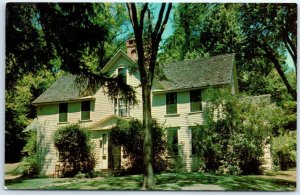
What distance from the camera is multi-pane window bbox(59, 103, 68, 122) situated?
6453 millimetres

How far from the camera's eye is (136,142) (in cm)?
655

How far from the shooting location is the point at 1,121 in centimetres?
549

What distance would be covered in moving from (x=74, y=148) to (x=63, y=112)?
60cm

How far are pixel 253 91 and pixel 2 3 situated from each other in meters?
3.61

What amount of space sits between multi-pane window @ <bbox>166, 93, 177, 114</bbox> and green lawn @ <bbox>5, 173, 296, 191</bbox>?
1093 mm

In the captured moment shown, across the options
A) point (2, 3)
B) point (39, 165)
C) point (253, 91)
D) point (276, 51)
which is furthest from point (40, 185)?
point (276, 51)

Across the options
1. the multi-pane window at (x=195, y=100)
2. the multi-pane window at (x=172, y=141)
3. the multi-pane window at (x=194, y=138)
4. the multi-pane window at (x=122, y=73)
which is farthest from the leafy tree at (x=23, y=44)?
the multi-pane window at (x=194, y=138)

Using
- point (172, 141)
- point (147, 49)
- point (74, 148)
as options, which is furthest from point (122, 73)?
point (74, 148)

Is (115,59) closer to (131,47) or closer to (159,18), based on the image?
(131,47)

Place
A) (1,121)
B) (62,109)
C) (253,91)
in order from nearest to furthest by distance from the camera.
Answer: (1,121) → (253,91) → (62,109)

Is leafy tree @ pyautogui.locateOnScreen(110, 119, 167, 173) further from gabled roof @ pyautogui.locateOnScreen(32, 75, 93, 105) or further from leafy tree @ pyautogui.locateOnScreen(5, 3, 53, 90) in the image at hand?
leafy tree @ pyautogui.locateOnScreen(5, 3, 53, 90)

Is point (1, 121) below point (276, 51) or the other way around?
below

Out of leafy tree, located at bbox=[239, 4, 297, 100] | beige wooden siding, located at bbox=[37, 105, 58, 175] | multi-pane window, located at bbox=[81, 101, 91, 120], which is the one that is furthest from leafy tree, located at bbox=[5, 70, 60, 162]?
leafy tree, located at bbox=[239, 4, 297, 100]

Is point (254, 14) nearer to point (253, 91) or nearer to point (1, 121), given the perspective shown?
point (253, 91)
